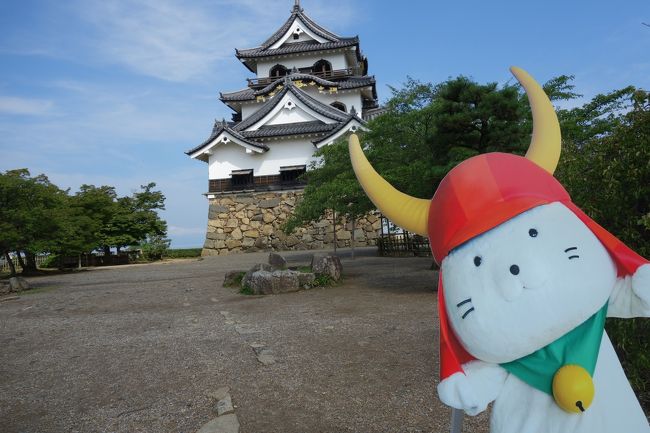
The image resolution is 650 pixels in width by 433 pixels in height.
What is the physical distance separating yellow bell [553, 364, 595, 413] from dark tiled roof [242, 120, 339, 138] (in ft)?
65.4

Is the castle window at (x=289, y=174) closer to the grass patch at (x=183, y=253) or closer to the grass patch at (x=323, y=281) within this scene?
the grass patch at (x=183, y=253)

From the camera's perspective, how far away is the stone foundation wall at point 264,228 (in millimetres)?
21719

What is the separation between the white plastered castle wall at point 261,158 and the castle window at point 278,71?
6.98 meters

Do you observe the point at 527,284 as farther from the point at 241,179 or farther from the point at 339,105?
the point at 339,105

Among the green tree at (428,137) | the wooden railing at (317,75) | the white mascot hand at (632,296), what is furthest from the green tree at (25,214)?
the wooden railing at (317,75)

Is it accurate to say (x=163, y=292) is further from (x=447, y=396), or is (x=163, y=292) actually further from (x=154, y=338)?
(x=447, y=396)

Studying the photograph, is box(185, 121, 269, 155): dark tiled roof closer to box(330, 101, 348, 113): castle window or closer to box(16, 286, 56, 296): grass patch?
box(330, 101, 348, 113): castle window

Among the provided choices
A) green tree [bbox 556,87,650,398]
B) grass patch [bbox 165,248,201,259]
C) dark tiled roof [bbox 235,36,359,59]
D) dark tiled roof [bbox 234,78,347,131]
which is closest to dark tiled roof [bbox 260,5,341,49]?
dark tiled roof [bbox 235,36,359,59]

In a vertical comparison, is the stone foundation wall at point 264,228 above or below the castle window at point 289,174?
below

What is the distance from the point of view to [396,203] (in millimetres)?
1889

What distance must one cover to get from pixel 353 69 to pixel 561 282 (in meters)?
27.4

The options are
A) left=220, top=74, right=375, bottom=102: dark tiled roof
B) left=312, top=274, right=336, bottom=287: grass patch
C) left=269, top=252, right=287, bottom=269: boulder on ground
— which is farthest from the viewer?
left=220, top=74, right=375, bottom=102: dark tiled roof

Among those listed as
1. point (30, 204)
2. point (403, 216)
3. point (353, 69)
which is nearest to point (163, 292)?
point (30, 204)

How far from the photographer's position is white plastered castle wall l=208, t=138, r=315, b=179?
2180cm
